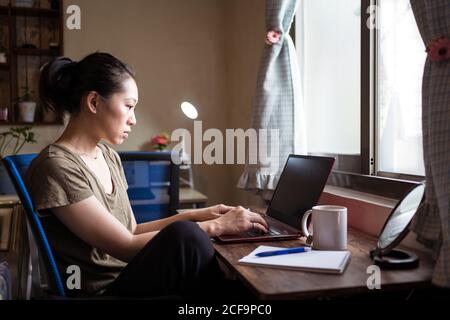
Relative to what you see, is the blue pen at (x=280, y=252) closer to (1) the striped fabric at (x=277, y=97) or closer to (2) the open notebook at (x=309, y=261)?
(2) the open notebook at (x=309, y=261)

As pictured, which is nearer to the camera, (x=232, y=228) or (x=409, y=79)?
(x=232, y=228)

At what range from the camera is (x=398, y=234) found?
1.03m

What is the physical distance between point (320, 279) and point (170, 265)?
1.21 ft

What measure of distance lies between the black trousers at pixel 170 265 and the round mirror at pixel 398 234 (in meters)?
0.40

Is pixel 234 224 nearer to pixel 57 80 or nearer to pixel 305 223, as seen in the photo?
pixel 305 223

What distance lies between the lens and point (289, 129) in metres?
1.98

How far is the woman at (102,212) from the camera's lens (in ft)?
3.61

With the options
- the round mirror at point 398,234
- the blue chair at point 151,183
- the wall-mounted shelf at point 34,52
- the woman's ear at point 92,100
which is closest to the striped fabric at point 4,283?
the blue chair at point 151,183

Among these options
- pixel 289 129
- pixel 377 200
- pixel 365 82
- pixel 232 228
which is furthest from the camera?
pixel 289 129

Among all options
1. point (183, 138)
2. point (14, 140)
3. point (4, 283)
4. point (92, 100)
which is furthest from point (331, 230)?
point (14, 140)
